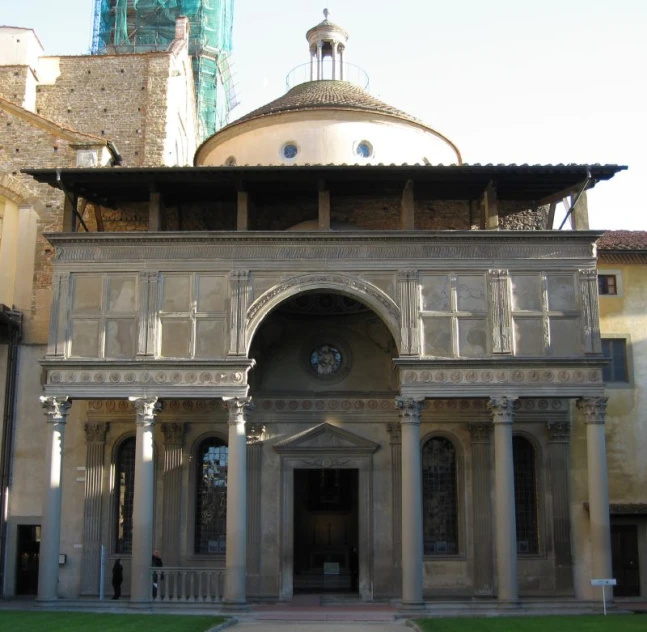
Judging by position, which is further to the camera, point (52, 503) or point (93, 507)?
point (93, 507)

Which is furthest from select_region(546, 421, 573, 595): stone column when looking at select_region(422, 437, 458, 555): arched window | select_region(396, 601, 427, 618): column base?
select_region(396, 601, 427, 618): column base

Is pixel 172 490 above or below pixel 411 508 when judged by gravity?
above

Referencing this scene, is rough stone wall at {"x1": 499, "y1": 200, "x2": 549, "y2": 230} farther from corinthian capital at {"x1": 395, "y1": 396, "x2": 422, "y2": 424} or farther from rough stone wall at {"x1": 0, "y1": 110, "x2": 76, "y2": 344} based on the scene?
rough stone wall at {"x1": 0, "y1": 110, "x2": 76, "y2": 344}

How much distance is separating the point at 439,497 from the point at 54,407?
11.2 meters

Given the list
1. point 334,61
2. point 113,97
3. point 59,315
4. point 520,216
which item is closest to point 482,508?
point 520,216

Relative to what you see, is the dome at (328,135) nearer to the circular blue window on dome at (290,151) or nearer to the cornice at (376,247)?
the circular blue window on dome at (290,151)

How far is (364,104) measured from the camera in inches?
1212

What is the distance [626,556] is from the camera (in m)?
27.7

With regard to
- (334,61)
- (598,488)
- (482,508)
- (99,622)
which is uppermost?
(334,61)

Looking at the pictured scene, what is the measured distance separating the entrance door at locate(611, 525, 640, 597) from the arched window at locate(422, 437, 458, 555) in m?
4.72

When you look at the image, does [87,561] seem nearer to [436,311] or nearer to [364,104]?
[436,311]

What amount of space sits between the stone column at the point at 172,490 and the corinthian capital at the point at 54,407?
3683 millimetres

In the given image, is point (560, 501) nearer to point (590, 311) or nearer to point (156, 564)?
point (590, 311)

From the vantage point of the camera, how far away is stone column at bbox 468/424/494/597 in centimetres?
2653
